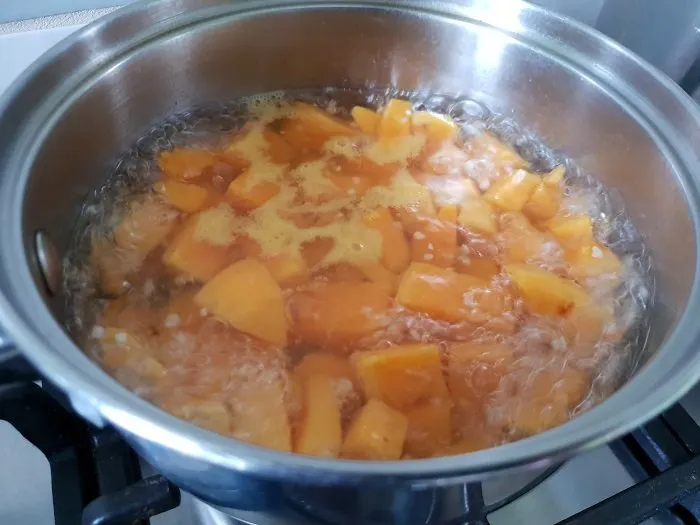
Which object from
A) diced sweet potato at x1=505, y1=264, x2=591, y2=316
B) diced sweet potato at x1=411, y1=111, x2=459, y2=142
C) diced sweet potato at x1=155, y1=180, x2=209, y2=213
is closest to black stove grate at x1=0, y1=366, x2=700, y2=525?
diced sweet potato at x1=505, y1=264, x2=591, y2=316

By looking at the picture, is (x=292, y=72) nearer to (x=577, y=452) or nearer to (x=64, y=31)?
(x=64, y=31)

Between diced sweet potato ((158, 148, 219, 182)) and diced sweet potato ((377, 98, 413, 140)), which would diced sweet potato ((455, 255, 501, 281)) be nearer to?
diced sweet potato ((377, 98, 413, 140))

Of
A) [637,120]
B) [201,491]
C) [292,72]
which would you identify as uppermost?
[637,120]

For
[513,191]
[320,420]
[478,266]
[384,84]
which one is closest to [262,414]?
[320,420]

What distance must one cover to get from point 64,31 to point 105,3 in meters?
0.06

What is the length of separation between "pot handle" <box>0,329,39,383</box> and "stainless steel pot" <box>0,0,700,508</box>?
4cm

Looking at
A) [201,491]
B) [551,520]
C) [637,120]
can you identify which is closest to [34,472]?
[201,491]

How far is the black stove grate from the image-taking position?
1.96ft

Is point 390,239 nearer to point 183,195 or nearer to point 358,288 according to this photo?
point 358,288

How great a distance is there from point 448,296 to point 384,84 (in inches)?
15.1

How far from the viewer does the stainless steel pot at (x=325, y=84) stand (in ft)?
1.40

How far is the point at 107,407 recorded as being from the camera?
1.40 ft

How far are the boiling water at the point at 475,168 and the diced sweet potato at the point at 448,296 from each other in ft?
0.06

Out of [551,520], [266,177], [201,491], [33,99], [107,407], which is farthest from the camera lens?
[266,177]
